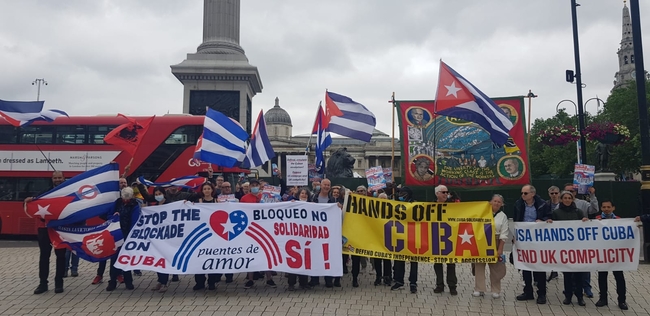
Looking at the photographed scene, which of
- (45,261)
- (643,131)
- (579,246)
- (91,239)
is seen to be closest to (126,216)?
(91,239)

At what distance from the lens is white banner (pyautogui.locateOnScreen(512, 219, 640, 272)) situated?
273 inches

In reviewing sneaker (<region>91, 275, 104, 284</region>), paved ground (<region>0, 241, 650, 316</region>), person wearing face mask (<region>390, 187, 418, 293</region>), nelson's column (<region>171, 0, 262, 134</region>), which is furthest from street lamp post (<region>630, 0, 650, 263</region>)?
nelson's column (<region>171, 0, 262, 134</region>)

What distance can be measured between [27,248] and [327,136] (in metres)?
8.60

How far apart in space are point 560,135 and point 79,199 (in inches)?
657

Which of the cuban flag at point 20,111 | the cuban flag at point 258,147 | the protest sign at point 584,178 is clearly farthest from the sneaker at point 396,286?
the cuban flag at point 20,111

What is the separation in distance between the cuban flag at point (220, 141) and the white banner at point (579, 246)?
6409 mm

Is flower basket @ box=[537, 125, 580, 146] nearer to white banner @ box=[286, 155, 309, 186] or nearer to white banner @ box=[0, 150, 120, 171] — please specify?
white banner @ box=[286, 155, 309, 186]

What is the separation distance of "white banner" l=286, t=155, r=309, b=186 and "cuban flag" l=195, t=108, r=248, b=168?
11.9ft

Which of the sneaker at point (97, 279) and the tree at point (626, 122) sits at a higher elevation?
the tree at point (626, 122)

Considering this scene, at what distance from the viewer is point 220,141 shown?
10.9 meters

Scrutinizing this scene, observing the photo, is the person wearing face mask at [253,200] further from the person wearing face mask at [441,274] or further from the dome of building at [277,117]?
the dome of building at [277,117]

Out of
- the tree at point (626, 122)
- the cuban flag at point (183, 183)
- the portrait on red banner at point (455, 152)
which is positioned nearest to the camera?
the portrait on red banner at point (455, 152)

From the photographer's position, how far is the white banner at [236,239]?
7359 millimetres

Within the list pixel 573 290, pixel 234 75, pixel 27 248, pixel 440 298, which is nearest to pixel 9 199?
pixel 27 248
